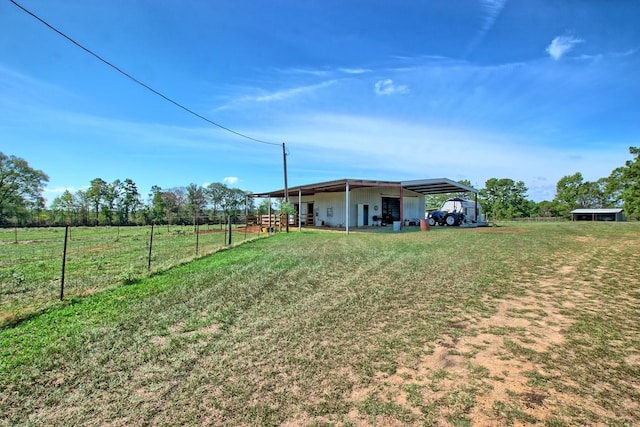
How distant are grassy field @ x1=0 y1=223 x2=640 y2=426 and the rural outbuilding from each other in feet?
45.4

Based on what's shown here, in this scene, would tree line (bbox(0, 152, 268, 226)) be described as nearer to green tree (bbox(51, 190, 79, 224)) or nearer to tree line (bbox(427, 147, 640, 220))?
green tree (bbox(51, 190, 79, 224))

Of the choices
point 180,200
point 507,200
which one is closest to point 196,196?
point 180,200

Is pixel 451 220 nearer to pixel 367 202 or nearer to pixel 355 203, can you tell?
pixel 367 202

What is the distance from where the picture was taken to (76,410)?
2.18 metres

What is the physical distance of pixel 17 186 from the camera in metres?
41.2

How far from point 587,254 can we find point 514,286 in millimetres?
4761

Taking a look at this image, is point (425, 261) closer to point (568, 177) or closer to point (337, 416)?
point (337, 416)

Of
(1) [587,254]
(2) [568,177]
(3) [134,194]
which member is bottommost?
(1) [587,254]

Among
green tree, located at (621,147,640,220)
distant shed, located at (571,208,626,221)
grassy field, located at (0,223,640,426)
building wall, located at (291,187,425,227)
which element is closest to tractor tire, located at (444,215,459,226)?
building wall, located at (291,187,425,227)

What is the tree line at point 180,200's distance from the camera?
37812 millimetres

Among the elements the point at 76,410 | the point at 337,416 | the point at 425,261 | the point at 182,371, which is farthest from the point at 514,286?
the point at 76,410

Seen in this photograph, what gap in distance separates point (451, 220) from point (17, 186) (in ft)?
182

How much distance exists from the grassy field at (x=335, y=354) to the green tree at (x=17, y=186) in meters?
50.0

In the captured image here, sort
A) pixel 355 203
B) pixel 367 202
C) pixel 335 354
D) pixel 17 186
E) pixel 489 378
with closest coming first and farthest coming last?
pixel 489 378 < pixel 335 354 < pixel 355 203 < pixel 367 202 < pixel 17 186
